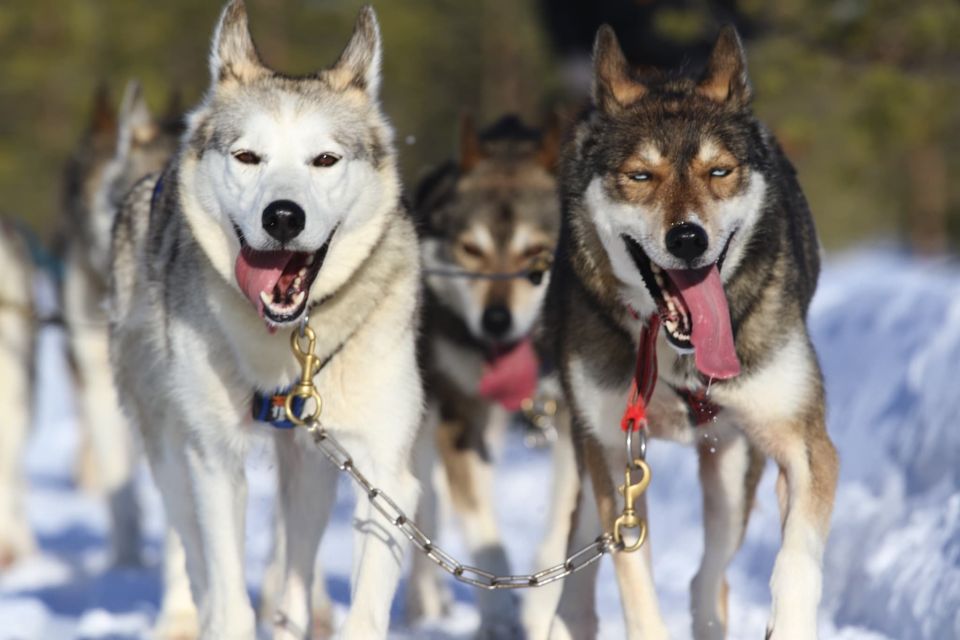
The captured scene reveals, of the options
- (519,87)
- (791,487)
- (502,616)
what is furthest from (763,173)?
(519,87)

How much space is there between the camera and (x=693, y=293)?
12.0ft

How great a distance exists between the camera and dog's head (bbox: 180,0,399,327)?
3684mm

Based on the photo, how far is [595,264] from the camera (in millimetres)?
4023

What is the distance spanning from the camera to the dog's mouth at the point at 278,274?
374cm

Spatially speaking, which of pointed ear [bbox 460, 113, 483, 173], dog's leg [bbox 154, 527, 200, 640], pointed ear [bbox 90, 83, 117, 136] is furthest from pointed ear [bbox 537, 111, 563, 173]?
pointed ear [bbox 90, 83, 117, 136]

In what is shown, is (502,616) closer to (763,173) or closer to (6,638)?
(6,638)

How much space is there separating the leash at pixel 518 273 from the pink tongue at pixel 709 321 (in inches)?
82.5

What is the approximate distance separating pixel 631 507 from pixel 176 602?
210 cm

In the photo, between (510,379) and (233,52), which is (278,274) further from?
(510,379)

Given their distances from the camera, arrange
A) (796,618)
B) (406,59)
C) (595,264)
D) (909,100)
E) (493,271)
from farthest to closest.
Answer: (406,59)
(909,100)
(493,271)
(595,264)
(796,618)

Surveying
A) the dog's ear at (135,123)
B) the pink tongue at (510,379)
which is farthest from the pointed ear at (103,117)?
the pink tongue at (510,379)

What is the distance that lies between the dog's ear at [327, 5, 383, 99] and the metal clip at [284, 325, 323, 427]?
2.52ft

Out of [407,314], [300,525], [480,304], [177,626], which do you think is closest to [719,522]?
[407,314]

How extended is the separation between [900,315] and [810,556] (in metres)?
3.89
